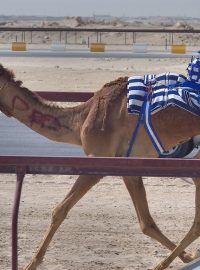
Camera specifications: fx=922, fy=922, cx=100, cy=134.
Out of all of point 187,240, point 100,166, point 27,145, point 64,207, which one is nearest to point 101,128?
point 64,207

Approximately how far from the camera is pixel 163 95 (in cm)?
651

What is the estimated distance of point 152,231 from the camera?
22.1ft

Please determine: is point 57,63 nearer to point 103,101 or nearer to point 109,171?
point 103,101

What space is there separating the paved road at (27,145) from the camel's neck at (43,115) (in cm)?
374

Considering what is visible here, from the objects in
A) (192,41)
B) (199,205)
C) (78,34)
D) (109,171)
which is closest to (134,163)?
(109,171)

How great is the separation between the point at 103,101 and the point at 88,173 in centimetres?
199

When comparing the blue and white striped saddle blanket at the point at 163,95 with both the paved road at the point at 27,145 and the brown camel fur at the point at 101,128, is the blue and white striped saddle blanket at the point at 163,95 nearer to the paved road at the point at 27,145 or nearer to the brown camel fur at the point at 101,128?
the brown camel fur at the point at 101,128

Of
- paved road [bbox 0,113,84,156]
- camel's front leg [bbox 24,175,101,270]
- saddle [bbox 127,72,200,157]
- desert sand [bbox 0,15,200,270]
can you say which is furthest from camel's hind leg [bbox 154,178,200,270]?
paved road [bbox 0,113,84,156]

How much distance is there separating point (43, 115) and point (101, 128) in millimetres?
541

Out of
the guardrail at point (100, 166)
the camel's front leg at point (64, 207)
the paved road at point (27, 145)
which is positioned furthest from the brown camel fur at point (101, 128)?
the paved road at point (27, 145)

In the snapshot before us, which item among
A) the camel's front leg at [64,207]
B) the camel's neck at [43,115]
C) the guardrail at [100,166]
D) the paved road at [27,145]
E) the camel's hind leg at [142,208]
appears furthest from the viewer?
the paved road at [27,145]

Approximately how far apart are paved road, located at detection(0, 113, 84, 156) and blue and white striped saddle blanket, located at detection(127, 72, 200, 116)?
410 cm

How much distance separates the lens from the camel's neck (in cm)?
685

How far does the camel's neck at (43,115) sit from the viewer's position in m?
6.85
